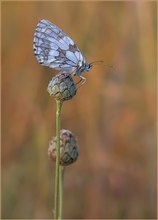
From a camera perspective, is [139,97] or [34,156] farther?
[139,97]

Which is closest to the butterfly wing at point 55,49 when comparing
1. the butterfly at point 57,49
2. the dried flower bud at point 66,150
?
the butterfly at point 57,49

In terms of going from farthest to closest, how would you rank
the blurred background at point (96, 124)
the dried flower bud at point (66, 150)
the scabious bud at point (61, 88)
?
1. the blurred background at point (96, 124)
2. the dried flower bud at point (66, 150)
3. the scabious bud at point (61, 88)

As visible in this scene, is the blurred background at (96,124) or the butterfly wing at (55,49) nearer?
the butterfly wing at (55,49)

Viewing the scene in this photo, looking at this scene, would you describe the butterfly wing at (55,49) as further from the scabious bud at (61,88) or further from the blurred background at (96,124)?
the blurred background at (96,124)

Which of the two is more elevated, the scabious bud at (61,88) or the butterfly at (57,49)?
the butterfly at (57,49)

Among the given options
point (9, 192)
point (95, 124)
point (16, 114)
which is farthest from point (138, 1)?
point (9, 192)

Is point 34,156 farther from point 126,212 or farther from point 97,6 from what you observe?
point 97,6

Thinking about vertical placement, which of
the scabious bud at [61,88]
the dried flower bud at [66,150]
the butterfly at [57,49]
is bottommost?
the dried flower bud at [66,150]
